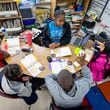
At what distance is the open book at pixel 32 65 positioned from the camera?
8.20 ft

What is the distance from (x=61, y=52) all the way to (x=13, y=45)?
66 cm

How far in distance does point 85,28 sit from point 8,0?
169 cm

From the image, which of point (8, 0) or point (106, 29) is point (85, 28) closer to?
point (106, 29)

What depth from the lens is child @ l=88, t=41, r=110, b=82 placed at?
9.91 ft

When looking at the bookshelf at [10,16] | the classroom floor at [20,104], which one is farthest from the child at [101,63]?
the bookshelf at [10,16]

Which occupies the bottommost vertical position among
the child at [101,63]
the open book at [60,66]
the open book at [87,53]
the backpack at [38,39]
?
the child at [101,63]

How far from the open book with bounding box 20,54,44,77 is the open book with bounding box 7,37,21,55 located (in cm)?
19

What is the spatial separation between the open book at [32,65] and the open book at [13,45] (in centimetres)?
19

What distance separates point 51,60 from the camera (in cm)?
266

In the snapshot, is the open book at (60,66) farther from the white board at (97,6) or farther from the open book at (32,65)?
the white board at (97,6)

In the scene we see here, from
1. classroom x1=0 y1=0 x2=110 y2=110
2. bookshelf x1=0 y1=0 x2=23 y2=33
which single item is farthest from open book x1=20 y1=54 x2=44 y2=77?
bookshelf x1=0 y1=0 x2=23 y2=33

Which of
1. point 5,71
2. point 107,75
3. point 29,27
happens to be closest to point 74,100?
point 5,71

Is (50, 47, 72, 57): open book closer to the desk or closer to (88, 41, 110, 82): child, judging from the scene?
the desk

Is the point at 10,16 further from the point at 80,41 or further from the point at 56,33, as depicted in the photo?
the point at 80,41
